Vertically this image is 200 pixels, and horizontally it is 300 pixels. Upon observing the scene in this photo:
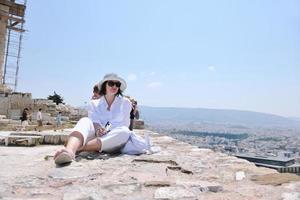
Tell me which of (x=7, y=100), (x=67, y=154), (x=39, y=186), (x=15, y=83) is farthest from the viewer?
(x=15, y=83)

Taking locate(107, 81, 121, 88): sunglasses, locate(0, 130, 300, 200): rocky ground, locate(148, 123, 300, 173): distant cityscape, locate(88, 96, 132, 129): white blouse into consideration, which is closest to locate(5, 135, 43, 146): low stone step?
locate(0, 130, 300, 200): rocky ground

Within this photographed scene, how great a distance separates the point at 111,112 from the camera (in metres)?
5.30

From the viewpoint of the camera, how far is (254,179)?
12.2 feet

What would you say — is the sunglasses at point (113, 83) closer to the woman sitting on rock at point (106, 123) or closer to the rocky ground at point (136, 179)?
the woman sitting on rock at point (106, 123)

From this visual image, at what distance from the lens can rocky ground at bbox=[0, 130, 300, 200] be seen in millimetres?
3018

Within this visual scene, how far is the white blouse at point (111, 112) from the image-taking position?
521 cm

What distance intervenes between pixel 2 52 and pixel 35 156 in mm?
20104

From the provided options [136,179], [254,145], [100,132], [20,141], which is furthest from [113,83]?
[254,145]

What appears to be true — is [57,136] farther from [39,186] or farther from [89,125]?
[39,186]

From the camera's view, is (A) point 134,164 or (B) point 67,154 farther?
(A) point 134,164

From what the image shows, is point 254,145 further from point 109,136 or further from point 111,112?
point 109,136

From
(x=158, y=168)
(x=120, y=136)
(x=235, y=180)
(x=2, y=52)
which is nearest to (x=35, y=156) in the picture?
(x=120, y=136)

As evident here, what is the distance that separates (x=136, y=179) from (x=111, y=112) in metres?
1.90

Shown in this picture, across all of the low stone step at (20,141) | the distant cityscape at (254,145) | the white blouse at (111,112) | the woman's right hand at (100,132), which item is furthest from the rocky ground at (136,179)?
the distant cityscape at (254,145)
